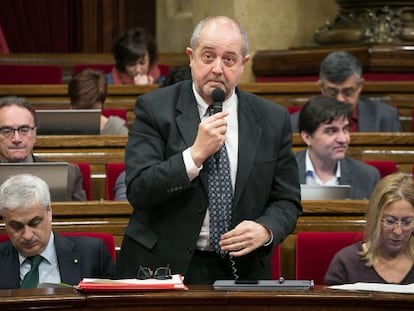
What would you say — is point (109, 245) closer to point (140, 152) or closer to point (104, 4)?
point (140, 152)

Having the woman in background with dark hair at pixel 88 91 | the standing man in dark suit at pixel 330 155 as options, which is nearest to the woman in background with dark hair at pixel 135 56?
the woman in background with dark hair at pixel 88 91

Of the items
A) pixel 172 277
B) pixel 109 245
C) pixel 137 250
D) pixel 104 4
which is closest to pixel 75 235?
pixel 109 245

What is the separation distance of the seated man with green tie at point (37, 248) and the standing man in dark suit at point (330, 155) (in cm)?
153

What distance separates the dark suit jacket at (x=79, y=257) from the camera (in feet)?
13.7

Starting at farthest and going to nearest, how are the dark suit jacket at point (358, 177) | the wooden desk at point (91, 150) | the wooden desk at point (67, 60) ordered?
the wooden desk at point (67, 60), the wooden desk at point (91, 150), the dark suit jacket at point (358, 177)

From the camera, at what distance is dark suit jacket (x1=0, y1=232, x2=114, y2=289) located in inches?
165

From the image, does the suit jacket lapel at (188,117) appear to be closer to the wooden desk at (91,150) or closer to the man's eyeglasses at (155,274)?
the man's eyeglasses at (155,274)

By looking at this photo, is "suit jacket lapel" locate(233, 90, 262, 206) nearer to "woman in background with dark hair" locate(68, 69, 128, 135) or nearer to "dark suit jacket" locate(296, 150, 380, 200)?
"dark suit jacket" locate(296, 150, 380, 200)

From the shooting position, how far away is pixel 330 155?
5.48 m

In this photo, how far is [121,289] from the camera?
10.1ft

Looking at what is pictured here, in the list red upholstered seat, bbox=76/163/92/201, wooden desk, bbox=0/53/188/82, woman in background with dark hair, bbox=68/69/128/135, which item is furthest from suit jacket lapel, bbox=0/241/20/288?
wooden desk, bbox=0/53/188/82

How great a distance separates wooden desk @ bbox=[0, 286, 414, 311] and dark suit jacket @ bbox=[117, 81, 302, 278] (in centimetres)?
39

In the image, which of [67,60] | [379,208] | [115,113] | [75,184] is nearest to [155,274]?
[379,208]

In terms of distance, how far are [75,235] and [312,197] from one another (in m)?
1.00
